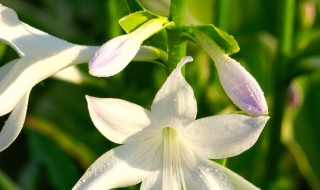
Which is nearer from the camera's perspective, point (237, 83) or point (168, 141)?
point (237, 83)

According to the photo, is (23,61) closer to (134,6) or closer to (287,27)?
(134,6)

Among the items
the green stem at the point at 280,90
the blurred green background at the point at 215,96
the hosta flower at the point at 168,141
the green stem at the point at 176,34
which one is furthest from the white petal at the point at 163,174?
the green stem at the point at 280,90

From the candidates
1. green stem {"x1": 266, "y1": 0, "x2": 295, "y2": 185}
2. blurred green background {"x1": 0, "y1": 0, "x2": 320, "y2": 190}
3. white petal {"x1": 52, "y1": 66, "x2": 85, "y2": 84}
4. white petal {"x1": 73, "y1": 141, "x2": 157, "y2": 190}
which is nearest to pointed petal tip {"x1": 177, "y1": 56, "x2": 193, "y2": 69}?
white petal {"x1": 73, "y1": 141, "x2": 157, "y2": 190}

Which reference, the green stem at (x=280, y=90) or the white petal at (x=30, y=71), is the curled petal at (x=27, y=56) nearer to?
the white petal at (x=30, y=71)

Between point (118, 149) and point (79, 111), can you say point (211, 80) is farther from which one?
point (118, 149)

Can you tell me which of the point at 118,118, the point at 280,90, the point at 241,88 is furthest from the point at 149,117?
the point at 280,90

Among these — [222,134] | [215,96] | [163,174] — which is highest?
[222,134]

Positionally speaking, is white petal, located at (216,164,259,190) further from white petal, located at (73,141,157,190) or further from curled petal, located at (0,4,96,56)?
curled petal, located at (0,4,96,56)
